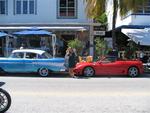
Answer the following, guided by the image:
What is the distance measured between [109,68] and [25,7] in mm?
14157

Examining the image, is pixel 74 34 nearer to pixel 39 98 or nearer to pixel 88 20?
pixel 88 20

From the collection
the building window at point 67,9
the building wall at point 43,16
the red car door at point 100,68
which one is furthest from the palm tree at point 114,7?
the red car door at point 100,68

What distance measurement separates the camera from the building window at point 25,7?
36.6 m

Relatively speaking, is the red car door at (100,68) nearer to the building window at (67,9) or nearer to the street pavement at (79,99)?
the street pavement at (79,99)

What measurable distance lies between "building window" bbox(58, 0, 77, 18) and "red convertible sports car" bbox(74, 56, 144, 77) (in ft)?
41.9

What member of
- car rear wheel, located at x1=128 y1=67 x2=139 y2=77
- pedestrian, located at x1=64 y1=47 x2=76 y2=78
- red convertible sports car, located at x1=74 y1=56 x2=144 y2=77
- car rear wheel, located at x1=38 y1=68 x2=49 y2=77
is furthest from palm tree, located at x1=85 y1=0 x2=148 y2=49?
car rear wheel, located at x1=38 y1=68 x2=49 y2=77

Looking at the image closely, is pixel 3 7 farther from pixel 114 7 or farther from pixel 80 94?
pixel 80 94

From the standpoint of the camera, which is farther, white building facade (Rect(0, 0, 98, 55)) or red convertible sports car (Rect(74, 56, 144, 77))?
white building facade (Rect(0, 0, 98, 55))

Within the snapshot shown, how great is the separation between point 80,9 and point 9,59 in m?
13.3

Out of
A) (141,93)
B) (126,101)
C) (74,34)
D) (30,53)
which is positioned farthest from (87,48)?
(126,101)

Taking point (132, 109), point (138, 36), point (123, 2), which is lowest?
point (132, 109)

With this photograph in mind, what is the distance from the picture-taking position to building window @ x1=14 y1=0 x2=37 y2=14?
36.6 meters

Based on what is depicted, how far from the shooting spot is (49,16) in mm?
36281

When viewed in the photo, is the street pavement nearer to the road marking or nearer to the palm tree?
the road marking
